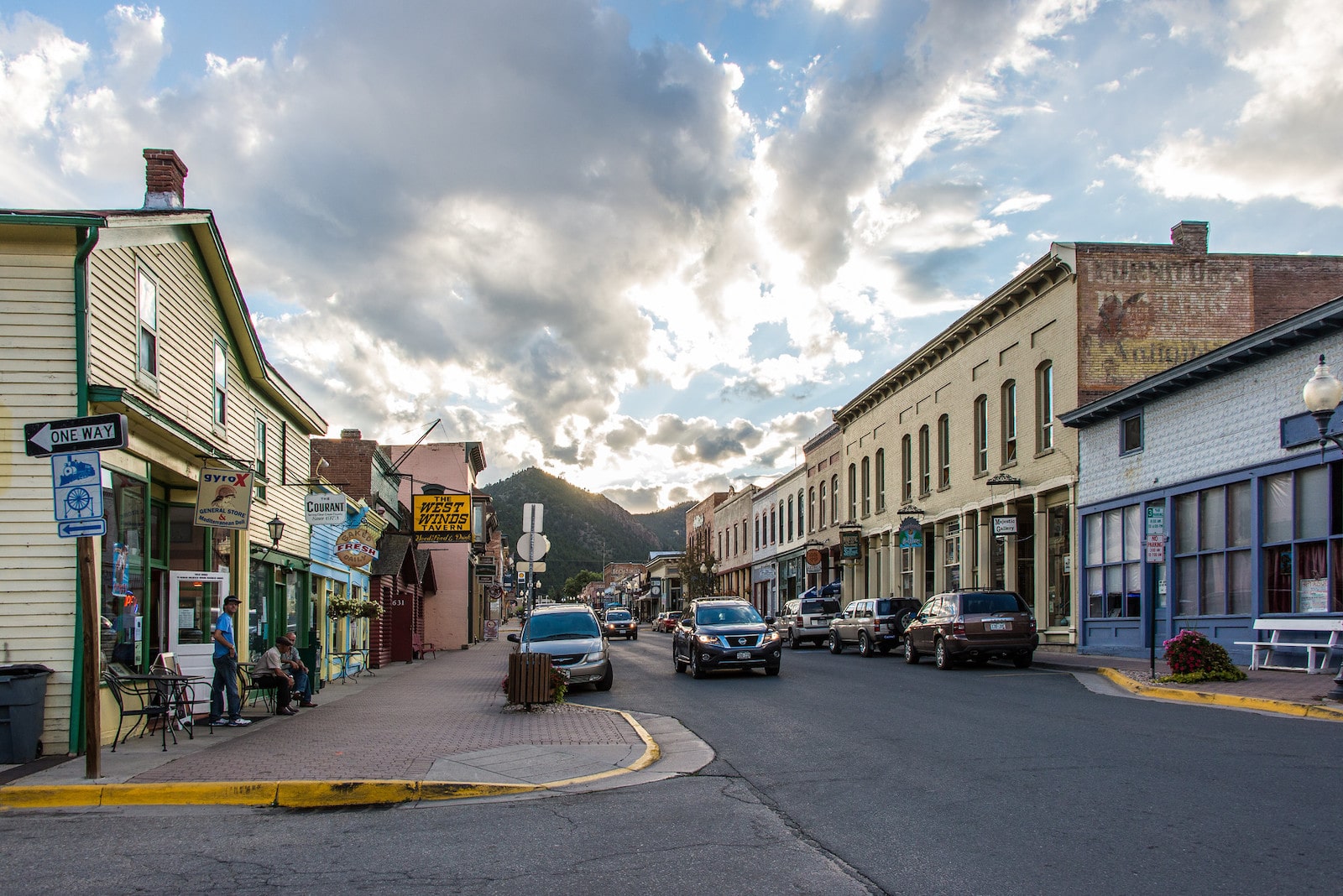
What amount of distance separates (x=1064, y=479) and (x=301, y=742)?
2179cm

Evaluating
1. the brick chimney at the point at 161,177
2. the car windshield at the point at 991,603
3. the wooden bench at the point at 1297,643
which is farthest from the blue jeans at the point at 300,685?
the wooden bench at the point at 1297,643

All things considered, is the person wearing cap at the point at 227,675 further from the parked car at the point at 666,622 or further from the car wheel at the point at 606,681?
the parked car at the point at 666,622

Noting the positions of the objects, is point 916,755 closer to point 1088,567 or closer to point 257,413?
point 257,413

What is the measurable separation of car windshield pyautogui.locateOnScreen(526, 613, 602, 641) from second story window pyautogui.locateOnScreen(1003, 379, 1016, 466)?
16.2 metres

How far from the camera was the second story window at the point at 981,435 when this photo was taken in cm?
3409

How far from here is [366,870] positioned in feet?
20.9

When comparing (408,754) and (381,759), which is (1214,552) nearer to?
(408,754)

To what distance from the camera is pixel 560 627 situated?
20.9m

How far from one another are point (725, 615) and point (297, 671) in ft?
32.7

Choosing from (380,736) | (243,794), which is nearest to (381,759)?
(243,794)

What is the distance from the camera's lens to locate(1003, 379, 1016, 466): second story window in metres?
32.0

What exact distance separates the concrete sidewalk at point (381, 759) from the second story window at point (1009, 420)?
2009 cm

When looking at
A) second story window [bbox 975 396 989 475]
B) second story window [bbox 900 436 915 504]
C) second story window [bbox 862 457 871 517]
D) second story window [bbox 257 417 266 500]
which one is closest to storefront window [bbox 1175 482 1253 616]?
second story window [bbox 975 396 989 475]

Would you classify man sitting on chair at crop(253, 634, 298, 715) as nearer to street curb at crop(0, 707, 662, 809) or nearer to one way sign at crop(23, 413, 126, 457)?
street curb at crop(0, 707, 662, 809)
